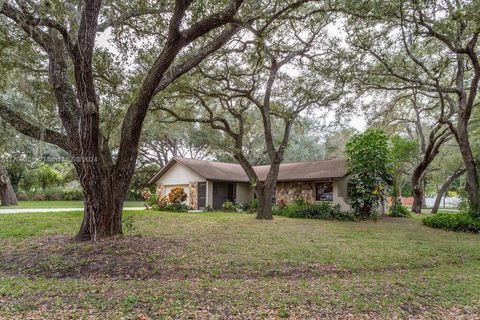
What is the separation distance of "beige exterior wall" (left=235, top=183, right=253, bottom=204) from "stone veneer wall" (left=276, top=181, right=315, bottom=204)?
248 cm

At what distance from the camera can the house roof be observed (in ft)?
55.7

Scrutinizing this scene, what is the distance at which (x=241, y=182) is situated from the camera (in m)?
20.2

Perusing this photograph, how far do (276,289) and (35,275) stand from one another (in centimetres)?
389

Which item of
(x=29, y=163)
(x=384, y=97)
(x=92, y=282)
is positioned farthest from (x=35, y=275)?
(x=29, y=163)

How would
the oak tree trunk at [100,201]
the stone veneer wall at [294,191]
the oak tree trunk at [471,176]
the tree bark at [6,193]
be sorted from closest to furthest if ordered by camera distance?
the oak tree trunk at [100,201] < the oak tree trunk at [471,176] < the tree bark at [6,193] < the stone veneer wall at [294,191]

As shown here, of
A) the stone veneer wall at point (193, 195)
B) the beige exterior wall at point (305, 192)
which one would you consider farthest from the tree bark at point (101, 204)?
the stone veneer wall at point (193, 195)

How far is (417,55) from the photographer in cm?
1176

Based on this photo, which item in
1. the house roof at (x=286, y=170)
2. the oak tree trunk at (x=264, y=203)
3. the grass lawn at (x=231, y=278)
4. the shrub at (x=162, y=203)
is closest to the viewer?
the grass lawn at (x=231, y=278)

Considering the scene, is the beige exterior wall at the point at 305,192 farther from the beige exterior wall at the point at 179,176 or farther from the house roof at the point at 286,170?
the beige exterior wall at the point at 179,176

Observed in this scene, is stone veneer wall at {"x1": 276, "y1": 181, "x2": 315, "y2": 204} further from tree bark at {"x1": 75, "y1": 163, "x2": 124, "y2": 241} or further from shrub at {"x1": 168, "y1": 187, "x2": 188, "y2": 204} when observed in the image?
tree bark at {"x1": 75, "y1": 163, "x2": 124, "y2": 241}

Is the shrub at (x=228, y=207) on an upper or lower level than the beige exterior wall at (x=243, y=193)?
lower

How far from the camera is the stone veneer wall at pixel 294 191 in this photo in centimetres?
1773

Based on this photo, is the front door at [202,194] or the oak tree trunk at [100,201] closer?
the oak tree trunk at [100,201]

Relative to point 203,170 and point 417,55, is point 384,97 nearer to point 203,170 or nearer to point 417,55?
point 417,55
